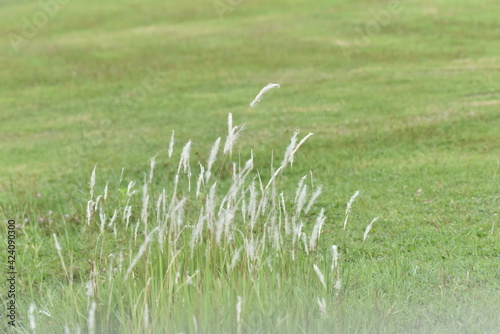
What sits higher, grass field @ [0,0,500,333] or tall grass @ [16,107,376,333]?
tall grass @ [16,107,376,333]

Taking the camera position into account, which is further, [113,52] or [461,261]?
[113,52]

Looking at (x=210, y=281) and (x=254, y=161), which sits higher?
(x=210, y=281)

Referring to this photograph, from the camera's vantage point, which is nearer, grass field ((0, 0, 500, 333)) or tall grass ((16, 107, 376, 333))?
tall grass ((16, 107, 376, 333))

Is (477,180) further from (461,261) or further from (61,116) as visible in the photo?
(61,116)

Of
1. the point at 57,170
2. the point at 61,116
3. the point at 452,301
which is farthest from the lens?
the point at 61,116

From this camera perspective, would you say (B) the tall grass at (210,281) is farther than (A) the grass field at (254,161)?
→ No

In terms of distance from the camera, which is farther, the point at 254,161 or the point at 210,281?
the point at 254,161

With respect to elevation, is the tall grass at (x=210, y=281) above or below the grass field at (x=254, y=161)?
above

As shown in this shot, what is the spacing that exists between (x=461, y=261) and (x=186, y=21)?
21.9 metres

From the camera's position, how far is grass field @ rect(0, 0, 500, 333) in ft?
17.1

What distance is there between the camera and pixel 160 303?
506 cm

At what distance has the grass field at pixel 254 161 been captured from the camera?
5.20 metres

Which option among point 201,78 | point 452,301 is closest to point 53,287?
point 452,301

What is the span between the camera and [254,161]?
1176 cm
